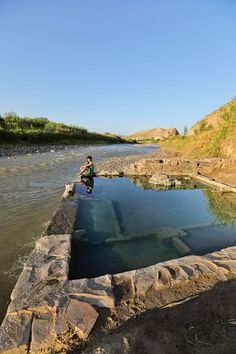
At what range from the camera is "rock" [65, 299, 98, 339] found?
2174 mm

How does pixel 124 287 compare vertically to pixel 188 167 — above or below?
below

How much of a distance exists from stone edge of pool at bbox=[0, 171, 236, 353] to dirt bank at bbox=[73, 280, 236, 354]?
0.12 metres

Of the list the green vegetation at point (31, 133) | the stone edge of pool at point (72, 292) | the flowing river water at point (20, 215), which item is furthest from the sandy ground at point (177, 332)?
the green vegetation at point (31, 133)

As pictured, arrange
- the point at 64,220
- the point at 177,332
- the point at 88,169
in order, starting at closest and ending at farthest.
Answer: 1. the point at 177,332
2. the point at 64,220
3. the point at 88,169

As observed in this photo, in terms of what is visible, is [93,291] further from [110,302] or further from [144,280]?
[144,280]

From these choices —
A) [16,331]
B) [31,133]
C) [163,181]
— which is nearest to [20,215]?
[16,331]

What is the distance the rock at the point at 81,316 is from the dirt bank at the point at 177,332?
9 centimetres

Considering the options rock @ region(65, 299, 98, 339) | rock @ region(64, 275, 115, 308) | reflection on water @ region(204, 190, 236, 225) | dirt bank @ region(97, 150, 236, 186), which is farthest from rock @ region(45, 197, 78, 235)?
dirt bank @ region(97, 150, 236, 186)

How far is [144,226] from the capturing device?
16.7 feet

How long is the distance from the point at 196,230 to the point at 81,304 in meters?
3.29

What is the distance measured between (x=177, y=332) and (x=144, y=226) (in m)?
2.89

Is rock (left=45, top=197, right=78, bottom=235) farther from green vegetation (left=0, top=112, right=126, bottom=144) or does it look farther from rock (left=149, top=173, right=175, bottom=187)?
green vegetation (left=0, top=112, right=126, bottom=144)

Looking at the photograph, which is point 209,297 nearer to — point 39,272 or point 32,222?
point 39,272

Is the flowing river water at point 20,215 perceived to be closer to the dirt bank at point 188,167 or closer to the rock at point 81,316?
the rock at point 81,316
